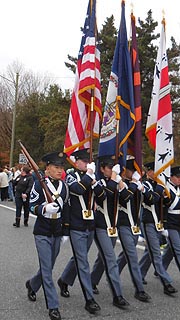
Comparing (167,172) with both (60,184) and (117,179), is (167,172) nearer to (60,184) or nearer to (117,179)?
(117,179)

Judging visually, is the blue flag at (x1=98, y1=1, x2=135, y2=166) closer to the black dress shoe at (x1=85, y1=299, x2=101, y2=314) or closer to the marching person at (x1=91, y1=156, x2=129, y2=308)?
the marching person at (x1=91, y1=156, x2=129, y2=308)

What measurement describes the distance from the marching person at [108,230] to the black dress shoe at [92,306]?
308mm

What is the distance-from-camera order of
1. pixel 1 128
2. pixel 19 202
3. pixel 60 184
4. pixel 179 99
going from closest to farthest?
1. pixel 60 184
2. pixel 19 202
3. pixel 179 99
4. pixel 1 128

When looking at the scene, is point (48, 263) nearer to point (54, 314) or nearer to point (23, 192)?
point (54, 314)

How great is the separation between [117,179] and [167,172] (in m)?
1.26

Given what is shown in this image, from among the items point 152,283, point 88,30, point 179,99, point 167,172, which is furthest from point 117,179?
point 179,99

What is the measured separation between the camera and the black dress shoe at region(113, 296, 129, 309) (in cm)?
516

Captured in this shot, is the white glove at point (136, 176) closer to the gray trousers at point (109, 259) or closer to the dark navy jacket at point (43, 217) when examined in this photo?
the gray trousers at point (109, 259)

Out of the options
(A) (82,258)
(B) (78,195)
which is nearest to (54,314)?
(A) (82,258)

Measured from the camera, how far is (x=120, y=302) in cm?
516

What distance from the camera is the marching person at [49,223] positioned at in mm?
4875

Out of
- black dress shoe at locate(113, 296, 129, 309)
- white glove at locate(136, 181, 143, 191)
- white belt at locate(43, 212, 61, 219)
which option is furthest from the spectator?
black dress shoe at locate(113, 296, 129, 309)

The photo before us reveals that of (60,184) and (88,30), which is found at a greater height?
(88,30)

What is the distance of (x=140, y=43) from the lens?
26.3 m
